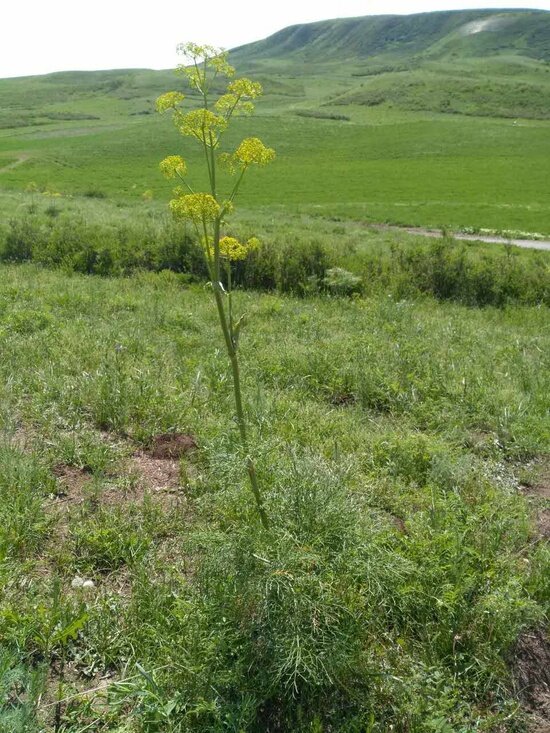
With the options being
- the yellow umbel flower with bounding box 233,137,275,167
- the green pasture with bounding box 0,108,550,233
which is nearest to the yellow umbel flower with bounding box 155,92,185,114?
the yellow umbel flower with bounding box 233,137,275,167

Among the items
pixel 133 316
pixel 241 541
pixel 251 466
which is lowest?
pixel 133 316

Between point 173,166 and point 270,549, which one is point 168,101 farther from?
point 270,549

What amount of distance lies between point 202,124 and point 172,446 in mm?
3614

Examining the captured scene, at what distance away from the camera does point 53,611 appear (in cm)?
382

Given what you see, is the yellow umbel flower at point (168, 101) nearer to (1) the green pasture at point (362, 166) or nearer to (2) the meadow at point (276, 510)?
(2) the meadow at point (276, 510)

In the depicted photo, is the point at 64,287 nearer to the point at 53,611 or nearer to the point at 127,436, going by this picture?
the point at 127,436

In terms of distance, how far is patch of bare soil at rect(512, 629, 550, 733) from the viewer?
3.68 m

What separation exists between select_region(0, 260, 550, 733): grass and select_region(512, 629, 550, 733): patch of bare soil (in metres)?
0.10

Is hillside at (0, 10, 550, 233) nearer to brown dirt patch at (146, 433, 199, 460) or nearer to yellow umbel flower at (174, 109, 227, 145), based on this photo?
brown dirt patch at (146, 433, 199, 460)

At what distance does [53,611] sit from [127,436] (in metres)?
2.84

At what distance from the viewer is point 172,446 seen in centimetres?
629

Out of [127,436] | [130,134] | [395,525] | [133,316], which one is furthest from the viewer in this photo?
[130,134]

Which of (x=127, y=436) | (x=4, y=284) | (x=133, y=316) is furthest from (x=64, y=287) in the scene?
(x=127, y=436)

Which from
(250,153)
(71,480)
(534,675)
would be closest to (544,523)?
(534,675)
